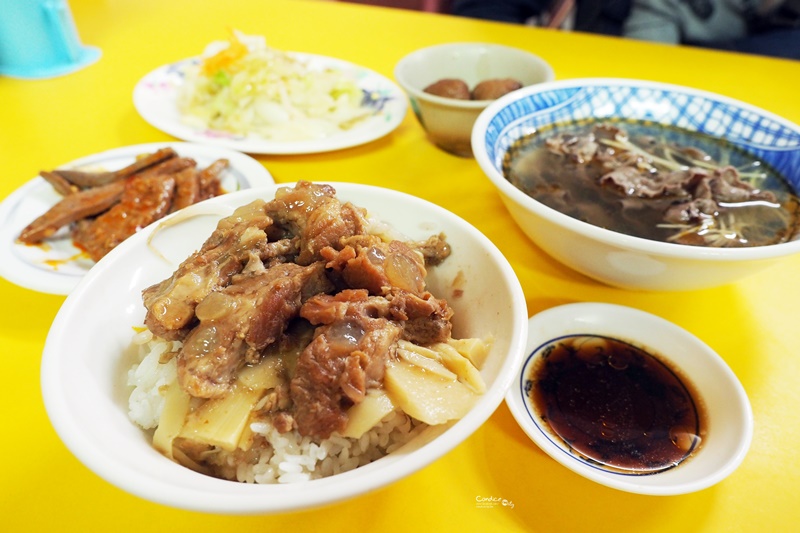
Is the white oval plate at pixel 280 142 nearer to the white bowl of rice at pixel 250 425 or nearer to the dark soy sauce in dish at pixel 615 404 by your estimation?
the white bowl of rice at pixel 250 425

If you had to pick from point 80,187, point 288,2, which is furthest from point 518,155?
point 288,2

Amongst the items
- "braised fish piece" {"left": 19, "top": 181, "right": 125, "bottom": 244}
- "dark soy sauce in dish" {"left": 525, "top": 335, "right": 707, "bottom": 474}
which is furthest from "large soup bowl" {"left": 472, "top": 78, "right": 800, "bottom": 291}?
"braised fish piece" {"left": 19, "top": 181, "right": 125, "bottom": 244}

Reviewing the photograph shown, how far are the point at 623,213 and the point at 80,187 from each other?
7.32 ft

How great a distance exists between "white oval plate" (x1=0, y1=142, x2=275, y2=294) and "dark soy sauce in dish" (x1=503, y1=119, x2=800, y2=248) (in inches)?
46.8

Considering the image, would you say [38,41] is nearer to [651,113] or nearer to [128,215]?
[128,215]

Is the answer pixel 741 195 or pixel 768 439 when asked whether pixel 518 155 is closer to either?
pixel 741 195

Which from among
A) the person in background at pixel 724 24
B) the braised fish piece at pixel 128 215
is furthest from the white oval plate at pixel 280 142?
the person in background at pixel 724 24

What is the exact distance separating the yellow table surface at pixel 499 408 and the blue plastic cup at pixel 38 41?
18 centimetres

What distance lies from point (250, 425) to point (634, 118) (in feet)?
7.26

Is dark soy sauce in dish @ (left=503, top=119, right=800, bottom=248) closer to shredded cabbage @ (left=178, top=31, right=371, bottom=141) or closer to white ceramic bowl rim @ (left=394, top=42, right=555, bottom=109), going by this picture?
white ceramic bowl rim @ (left=394, top=42, right=555, bottom=109)

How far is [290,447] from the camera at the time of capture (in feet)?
3.49

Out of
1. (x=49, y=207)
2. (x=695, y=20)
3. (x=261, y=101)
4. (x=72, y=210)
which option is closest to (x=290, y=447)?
(x=72, y=210)

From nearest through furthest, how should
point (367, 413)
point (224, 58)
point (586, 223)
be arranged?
point (367, 413)
point (586, 223)
point (224, 58)

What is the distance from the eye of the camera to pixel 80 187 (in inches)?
87.1
